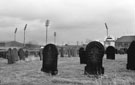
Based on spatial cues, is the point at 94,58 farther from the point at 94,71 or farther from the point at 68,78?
the point at 68,78

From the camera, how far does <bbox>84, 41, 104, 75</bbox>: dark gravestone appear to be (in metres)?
13.7

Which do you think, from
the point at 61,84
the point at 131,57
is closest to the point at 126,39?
the point at 131,57

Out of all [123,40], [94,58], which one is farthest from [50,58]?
[123,40]

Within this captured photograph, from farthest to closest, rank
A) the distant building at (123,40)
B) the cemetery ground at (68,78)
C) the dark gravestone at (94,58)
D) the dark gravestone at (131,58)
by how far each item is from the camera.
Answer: the distant building at (123,40), the dark gravestone at (131,58), the dark gravestone at (94,58), the cemetery ground at (68,78)

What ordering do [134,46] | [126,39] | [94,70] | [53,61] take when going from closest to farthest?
[94,70] < [53,61] < [134,46] < [126,39]

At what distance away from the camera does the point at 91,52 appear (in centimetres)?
1405

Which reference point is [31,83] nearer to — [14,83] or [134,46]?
[14,83]

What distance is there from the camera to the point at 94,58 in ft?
45.5

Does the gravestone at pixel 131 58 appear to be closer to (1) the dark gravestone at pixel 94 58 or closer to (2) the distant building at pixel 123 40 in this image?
(1) the dark gravestone at pixel 94 58

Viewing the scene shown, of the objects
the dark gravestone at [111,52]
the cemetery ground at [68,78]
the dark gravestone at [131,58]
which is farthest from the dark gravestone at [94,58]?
the dark gravestone at [111,52]

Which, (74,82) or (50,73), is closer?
(74,82)

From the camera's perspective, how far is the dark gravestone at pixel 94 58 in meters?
13.7

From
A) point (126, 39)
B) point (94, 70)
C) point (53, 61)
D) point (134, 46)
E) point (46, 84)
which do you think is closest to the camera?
point (46, 84)

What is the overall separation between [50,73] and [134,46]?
18.7 ft
